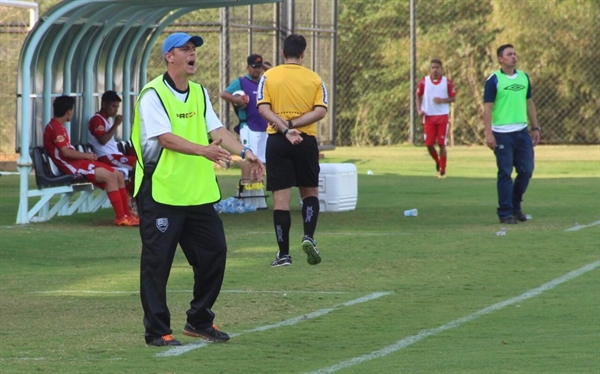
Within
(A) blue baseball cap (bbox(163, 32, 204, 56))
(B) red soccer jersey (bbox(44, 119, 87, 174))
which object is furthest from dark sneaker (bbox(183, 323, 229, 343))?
(B) red soccer jersey (bbox(44, 119, 87, 174))

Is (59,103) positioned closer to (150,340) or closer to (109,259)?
(109,259)

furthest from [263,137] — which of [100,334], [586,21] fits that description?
[586,21]

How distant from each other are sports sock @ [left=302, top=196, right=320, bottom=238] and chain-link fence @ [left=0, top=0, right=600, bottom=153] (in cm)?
1352

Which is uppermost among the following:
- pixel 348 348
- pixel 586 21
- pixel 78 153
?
pixel 586 21

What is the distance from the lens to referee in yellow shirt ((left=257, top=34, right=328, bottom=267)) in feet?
39.4

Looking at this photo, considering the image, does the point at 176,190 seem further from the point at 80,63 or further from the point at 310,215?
the point at 80,63

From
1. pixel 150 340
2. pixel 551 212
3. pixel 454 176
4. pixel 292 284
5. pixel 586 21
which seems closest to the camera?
pixel 150 340

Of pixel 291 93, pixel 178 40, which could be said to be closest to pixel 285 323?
pixel 178 40

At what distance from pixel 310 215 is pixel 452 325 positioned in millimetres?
3478

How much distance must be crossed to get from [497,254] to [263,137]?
5662 mm

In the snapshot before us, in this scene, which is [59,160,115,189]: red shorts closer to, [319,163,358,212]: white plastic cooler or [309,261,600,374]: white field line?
[319,163,358,212]: white plastic cooler

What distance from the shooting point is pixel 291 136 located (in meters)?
11.8

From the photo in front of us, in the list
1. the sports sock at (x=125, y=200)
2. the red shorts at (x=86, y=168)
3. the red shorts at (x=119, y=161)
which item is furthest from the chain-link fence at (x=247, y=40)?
the sports sock at (x=125, y=200)

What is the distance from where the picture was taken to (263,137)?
17781 mm
